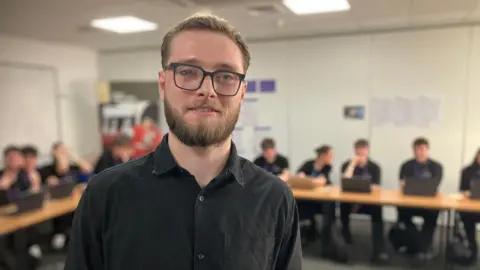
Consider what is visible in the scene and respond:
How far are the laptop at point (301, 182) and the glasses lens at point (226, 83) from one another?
10.4 feet

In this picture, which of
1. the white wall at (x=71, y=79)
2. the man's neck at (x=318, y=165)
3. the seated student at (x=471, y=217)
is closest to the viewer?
the seated student at (x=471, y=217)

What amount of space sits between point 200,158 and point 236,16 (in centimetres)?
325

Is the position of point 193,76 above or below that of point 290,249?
above

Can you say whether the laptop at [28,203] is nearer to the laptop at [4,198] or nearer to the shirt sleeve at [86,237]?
the laptop at [4,198]

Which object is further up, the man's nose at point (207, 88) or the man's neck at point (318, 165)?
the man's nose at point (207, 88)

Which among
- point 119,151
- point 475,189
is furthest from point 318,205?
point 119,151

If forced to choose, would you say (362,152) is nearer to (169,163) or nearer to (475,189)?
(475,189)

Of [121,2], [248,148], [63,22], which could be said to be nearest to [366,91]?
[248,148]

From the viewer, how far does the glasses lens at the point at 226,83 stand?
2.99ft

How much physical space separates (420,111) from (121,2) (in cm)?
396

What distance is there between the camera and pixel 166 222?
3.13ft

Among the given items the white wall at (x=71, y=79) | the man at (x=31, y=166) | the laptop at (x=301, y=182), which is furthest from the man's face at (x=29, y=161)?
the laptop at (x=301, y=182)

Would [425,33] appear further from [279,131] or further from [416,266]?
[416,266]

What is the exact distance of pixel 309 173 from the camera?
181 inches
